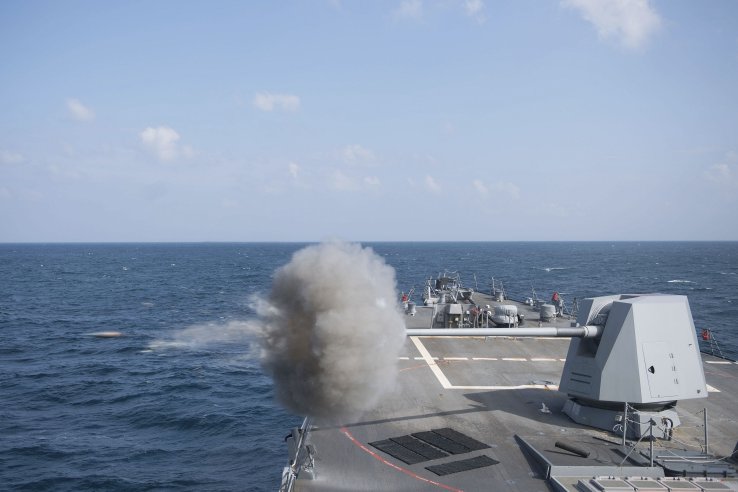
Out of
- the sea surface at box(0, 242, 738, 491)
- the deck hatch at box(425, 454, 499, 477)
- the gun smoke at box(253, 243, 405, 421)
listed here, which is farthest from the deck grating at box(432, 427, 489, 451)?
the sea surface at box(0, 242, 738, 491)

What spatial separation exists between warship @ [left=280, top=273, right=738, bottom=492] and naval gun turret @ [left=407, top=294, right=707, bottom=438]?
0.02 metres

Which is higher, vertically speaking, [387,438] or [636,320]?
[636,320]

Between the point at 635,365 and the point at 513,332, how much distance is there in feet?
9.74

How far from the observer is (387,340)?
9.37 meters

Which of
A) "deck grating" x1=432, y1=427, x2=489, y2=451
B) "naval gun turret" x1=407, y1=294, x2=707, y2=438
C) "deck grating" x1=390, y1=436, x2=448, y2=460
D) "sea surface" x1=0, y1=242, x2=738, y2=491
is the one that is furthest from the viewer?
"sea surface" x1=0, y1=242, x2=738, y2=491

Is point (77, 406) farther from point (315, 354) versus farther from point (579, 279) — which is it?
point (579, 279)

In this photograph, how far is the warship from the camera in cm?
1094

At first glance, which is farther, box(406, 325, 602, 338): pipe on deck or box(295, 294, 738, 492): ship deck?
box(406, 325, 602, 338): pipe on deck

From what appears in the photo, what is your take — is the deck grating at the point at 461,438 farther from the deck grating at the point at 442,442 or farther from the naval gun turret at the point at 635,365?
the naval gun turret at the point at 635,365

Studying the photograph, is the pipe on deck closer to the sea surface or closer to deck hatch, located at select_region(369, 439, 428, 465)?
deck hatch, located at select_region(369, 439, 428, 465)

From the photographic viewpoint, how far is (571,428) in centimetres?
1378

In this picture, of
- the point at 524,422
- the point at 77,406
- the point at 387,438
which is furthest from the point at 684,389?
the point at 77,406

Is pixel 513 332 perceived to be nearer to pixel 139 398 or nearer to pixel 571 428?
pixel 571 428

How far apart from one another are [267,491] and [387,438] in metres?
7.54
